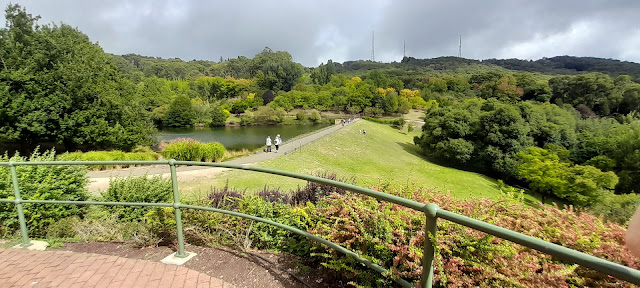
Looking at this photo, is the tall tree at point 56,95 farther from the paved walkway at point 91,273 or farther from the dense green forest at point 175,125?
the paved walkway at point 91,273

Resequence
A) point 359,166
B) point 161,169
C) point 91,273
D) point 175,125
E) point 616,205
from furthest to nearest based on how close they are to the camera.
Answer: point 175,125 → point 359,166 → point 616,205 → point 161,169 → point 91,273

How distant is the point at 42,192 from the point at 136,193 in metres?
1.25

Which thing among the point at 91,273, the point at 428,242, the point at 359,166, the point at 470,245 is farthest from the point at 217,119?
the point at 428,242

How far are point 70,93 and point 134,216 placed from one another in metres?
25.1

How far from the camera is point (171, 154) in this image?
1953cm

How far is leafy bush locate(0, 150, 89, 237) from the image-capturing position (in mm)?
4254

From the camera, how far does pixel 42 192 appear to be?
4.65 metres

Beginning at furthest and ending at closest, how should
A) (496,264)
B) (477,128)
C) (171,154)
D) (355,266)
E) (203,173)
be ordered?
(477,128) → (171,154) → (203,173) → (355,266) → (496,264)

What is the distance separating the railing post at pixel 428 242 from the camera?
4.64 ft

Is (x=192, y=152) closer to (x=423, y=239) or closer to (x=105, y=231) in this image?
(x=105, y=231)

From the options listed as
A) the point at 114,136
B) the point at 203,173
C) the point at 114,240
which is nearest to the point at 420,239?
the point at 114,240

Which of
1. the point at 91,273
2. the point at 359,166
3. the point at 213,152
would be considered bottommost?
the point at 359,166

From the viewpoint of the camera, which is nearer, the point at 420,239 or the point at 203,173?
the point at 420,239

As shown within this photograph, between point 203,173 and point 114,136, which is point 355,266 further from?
point 114,136
